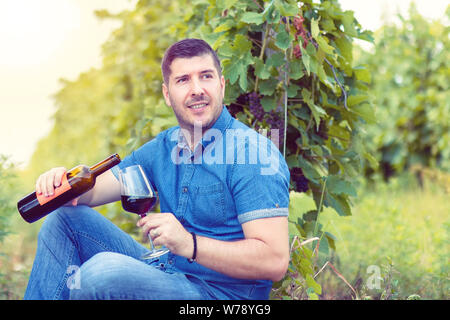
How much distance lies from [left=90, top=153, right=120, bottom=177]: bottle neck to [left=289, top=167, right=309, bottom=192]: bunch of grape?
1.02m

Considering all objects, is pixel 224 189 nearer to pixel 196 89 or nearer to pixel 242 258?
pixel 242 258

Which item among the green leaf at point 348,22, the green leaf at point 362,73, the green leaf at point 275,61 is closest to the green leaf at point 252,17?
the green leaf at point 275,61

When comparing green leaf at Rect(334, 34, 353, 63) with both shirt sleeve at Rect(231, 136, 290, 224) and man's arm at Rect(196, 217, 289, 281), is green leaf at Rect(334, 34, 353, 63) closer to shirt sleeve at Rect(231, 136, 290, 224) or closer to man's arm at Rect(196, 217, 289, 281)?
shirt sleeve at Rect(231, 136, 290, 224)

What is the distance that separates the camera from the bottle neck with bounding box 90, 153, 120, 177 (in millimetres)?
2334

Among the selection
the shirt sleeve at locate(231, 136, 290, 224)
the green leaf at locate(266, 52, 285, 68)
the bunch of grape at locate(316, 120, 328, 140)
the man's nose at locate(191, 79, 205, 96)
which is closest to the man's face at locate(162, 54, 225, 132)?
the man's nose at locate(191, 79, 205, 96)

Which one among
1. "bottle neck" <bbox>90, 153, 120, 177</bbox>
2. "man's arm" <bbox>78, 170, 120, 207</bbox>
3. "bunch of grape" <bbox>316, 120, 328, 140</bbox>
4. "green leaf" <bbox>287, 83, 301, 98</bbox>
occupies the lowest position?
"man's arm" <bbox>78, 170, 120, 207</bbox>

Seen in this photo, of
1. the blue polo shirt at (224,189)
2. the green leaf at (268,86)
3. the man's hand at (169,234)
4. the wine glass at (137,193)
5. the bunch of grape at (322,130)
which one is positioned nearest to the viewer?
the man's hand at (169,234)

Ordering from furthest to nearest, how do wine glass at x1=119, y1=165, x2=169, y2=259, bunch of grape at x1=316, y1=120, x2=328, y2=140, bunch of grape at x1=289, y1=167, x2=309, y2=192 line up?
1. bunch of grape at x1=316, y1=120, x2=328, y2=140
2. bunch of grape at x1=289, y1=167, x2=309, y2=192
3. wine glass at x1=119, y1=165, x2=169, y2=259

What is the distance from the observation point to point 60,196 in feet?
7.36

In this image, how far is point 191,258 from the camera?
1.88 m

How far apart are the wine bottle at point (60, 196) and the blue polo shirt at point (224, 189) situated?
1.10ft

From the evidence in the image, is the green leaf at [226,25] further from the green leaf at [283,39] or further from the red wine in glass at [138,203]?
the red wine in glass at [138,203]

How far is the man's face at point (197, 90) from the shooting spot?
2.21 m

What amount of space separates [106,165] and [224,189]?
613mm
